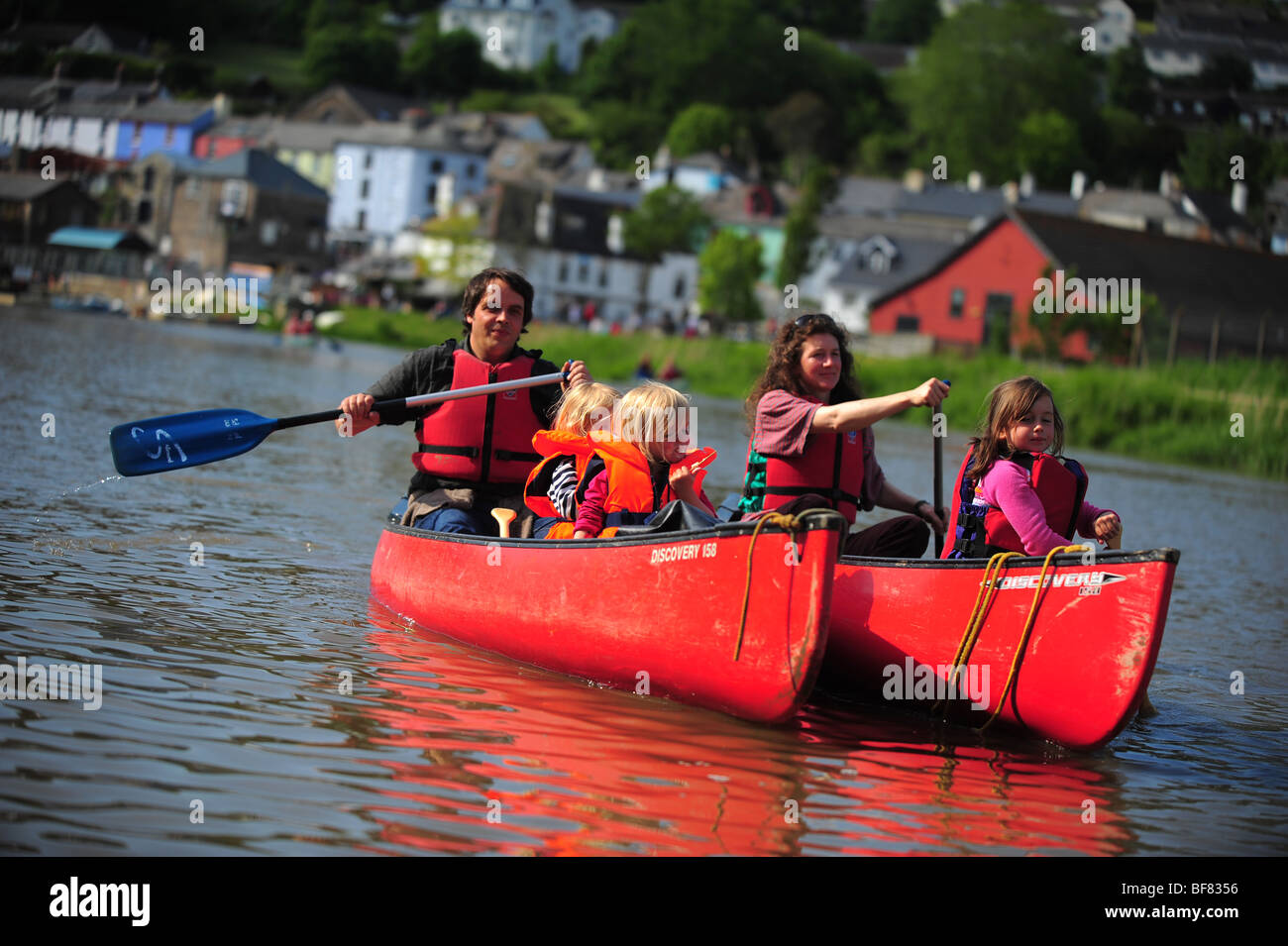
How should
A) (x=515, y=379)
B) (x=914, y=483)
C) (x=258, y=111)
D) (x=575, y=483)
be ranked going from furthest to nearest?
(x=258, y=111) → (x=914, y=483) → (x=515, y=379) → (x=575, y=483)

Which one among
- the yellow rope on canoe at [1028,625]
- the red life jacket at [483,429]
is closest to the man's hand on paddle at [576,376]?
the red life jacket at [483,429]

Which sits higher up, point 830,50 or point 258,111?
point 830,50

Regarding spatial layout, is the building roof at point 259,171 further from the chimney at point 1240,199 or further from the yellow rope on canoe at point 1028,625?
the yellow rope on canoe at point 1028,625

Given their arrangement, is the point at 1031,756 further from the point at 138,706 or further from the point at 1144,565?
the point at 138,706

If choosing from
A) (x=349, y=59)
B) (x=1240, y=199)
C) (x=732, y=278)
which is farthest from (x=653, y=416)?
(x=349, y=59)

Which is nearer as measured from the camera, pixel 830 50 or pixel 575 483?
pixel 575 483

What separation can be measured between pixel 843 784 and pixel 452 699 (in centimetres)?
173

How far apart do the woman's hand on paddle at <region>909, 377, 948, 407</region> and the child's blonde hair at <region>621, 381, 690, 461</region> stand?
49.1 inches

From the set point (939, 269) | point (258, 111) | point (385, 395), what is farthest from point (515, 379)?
point (258, 111)

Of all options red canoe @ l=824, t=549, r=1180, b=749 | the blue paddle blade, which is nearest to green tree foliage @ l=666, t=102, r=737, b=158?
the blue paddle blade

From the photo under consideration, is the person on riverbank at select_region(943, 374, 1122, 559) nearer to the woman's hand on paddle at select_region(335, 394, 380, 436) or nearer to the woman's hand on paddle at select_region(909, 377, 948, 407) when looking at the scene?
the woman's hand on paddle at select_region(909, 377, 948, 407)

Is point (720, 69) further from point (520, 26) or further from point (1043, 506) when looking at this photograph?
point (1043, 506)
